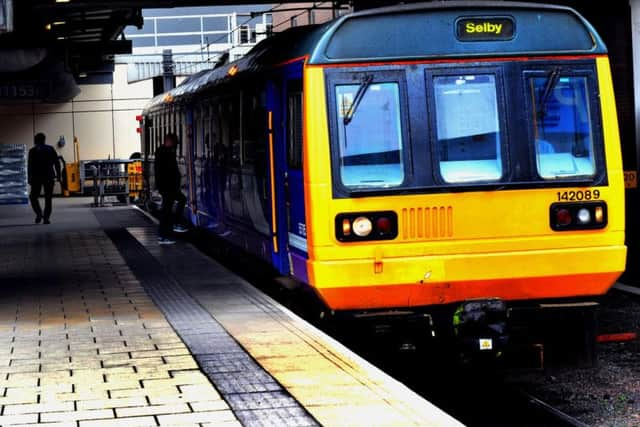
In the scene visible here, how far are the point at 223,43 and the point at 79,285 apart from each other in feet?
110

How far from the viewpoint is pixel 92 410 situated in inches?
Answer: 279

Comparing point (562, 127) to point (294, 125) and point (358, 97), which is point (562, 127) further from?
point (294, 125)

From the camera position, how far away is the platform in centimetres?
696

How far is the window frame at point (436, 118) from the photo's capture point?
369 inches

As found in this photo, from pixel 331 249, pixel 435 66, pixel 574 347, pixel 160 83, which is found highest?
pixel 160 83

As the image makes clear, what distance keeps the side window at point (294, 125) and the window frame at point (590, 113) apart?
5.40ft

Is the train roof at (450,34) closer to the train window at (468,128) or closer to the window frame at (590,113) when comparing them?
the window frame at (590,113)

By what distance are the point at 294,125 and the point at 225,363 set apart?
233 centimetres

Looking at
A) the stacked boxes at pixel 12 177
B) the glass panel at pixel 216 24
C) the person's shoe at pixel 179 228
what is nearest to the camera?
the person's shoe at pixel 179 228

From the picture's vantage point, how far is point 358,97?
9320 mm

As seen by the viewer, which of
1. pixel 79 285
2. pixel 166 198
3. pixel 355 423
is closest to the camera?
pixel 355 423

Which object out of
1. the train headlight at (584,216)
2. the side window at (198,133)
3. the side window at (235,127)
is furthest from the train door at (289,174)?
the side window at (198,133)

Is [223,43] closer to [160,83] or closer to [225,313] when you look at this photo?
[160,83]

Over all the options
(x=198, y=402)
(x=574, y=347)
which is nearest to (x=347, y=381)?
(x=198, y=402)
